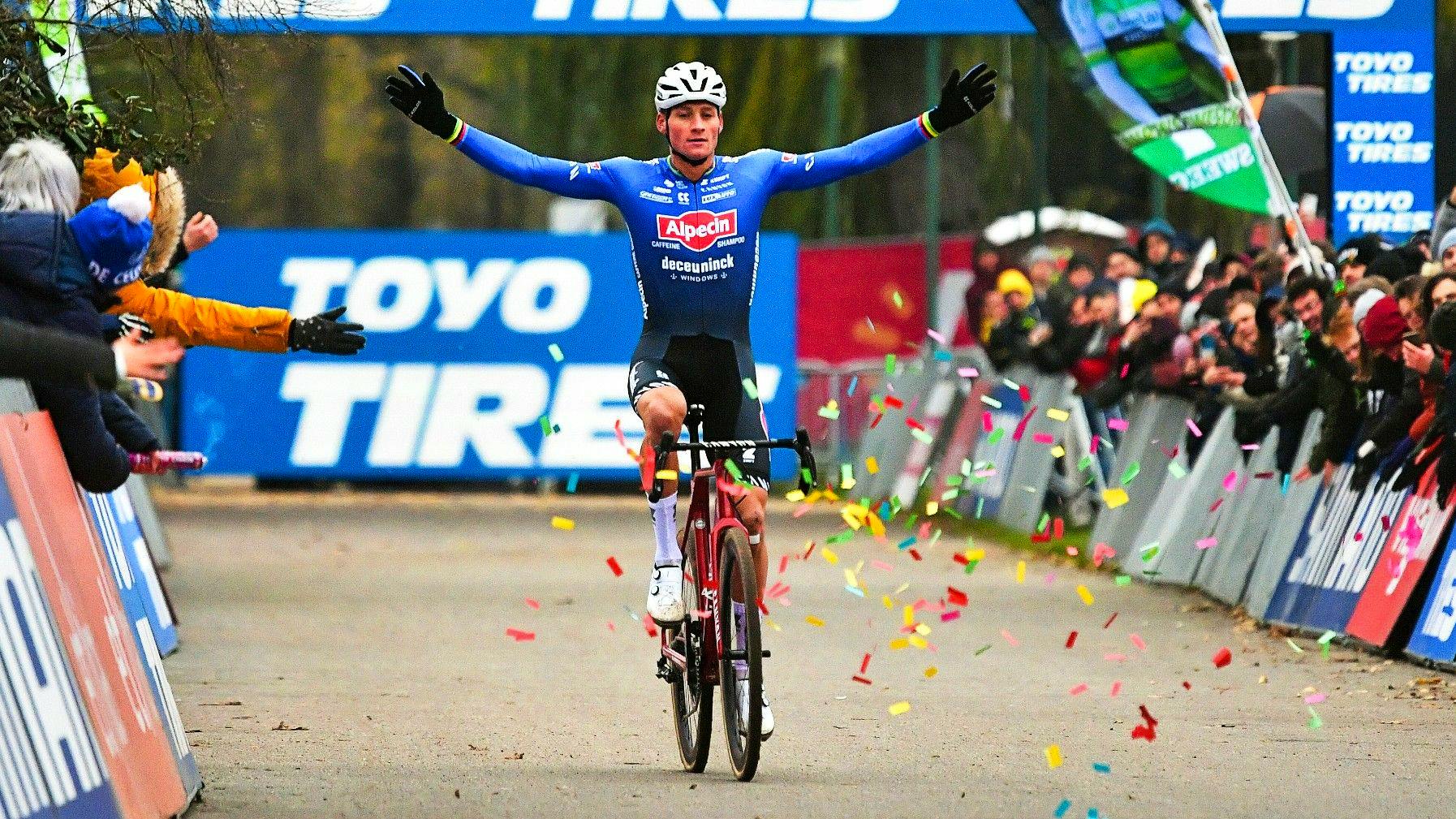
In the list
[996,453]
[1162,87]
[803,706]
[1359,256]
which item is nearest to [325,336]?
[803,706]

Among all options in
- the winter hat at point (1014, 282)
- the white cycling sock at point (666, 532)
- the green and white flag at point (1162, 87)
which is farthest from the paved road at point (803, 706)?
the winter hat at point (1014, 282)

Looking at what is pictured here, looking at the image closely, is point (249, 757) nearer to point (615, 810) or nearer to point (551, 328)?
point (615, 810)

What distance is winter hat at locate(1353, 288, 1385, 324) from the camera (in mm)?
13617

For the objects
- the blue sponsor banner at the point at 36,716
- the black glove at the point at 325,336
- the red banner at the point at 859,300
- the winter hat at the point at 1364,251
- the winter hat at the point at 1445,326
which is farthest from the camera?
the red banner at the point at 859,300

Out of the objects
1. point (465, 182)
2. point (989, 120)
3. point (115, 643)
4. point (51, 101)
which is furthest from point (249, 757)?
point (465, 182)

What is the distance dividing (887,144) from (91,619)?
3538mm

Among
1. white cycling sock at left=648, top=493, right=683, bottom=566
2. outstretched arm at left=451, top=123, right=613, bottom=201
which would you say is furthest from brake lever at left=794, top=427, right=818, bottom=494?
outstretched arm at left=451, top=123, right=613, bottom=201

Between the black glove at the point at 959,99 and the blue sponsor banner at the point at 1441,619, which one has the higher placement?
the black glove at the point at 959,99

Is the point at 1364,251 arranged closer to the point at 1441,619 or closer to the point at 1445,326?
the point at 1441,619

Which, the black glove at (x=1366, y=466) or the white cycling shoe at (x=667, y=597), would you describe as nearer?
the white cycling shoe at (x=667, y=597)

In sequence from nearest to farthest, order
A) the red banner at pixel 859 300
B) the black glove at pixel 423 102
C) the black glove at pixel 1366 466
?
the black glove at pixel 423 102, the black glove at pixel 1366 466, the red banner at pixel 859 300

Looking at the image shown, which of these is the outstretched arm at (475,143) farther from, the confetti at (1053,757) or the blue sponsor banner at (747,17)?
the blue sponsor banner at (747,17)

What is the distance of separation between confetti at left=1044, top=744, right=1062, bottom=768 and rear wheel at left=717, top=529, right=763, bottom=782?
0.97 metres

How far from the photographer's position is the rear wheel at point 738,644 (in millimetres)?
8750
